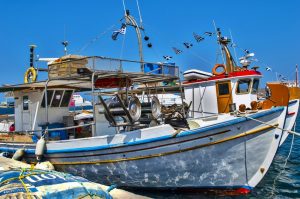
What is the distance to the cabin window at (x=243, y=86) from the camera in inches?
576

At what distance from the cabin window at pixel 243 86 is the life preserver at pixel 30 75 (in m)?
8.97

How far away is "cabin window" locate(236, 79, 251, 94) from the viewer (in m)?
→ 14.6

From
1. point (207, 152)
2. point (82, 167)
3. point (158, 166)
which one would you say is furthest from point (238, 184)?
point (82, 167)

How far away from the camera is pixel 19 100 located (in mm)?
13734

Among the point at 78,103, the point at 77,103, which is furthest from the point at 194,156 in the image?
the point at 77,103

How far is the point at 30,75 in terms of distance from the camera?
14.1 m

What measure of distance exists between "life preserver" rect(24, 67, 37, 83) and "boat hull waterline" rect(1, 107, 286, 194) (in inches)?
194

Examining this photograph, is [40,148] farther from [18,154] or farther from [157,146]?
[157,146]

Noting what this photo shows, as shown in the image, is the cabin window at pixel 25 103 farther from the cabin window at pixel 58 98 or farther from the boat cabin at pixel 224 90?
the boat cabin at pixel 224 90

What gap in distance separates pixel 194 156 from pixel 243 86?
21.6 ft

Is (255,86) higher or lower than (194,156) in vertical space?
higher

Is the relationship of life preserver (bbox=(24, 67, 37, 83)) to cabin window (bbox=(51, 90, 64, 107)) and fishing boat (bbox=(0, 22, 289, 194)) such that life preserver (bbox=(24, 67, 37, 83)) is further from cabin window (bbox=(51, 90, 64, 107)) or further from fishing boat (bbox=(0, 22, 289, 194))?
fishing boat (bbox=(0, 22, 289, 194))

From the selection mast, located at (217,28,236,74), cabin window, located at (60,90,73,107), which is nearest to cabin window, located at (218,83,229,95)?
mast, located at (217,28,236,74)

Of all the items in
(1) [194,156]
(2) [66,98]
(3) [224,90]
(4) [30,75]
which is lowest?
(1) [194,156]
